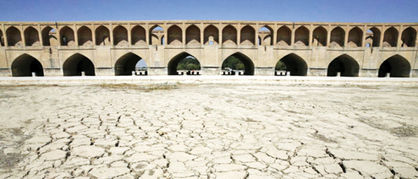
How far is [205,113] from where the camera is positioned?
390cm

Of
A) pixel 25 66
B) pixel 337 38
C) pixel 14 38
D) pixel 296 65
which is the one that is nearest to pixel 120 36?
pixel 14 38

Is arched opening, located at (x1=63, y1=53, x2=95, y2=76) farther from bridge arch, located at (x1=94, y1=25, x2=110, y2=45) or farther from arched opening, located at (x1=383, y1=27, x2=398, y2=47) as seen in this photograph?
arched opening, located at (x1=383, y1=27, x2=398, y2=47)

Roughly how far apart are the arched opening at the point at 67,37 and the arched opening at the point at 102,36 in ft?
8.05

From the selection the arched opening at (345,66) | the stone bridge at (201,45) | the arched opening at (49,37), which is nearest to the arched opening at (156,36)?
the stone bridge at (201,45)

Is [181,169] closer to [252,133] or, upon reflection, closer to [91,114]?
[252,133]

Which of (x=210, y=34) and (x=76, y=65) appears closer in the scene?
(x=210, y=34)

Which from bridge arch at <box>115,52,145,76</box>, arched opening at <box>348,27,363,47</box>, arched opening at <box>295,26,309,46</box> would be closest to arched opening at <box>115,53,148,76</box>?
bridge arch at <box>115,52,145,76</box>

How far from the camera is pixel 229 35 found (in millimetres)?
19219

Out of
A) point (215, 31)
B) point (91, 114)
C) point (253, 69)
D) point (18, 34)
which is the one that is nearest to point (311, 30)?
point (253, 69)

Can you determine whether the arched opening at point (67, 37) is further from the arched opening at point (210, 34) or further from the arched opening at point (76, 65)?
the arched opening at point (210, 34)

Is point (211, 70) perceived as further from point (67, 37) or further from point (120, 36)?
point (67, 37)

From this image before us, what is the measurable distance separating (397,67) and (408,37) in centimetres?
292

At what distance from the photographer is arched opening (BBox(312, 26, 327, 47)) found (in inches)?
752

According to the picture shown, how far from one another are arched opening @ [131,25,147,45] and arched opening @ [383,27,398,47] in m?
23.3
